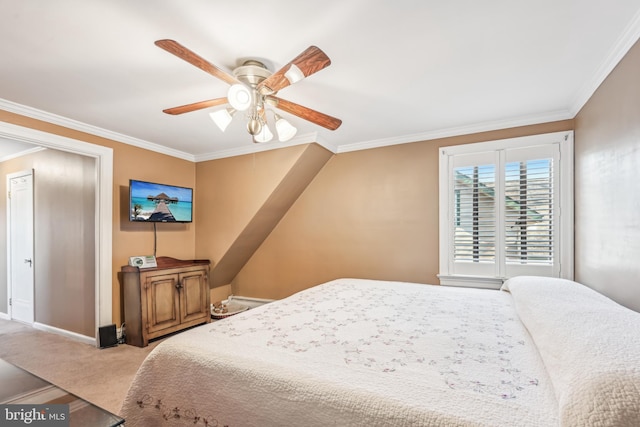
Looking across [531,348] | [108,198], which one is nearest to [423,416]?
[531,348]

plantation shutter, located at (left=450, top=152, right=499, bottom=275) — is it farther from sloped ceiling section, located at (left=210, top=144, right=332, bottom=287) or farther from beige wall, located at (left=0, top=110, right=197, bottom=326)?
beige wall, located at (left=0, top=110, right=197, bottom=326)

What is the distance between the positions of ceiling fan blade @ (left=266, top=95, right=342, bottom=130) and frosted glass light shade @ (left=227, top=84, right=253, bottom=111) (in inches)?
12.5

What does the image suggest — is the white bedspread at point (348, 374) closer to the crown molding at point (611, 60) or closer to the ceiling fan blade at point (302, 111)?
the ceiling fan blade at point (302, 111)

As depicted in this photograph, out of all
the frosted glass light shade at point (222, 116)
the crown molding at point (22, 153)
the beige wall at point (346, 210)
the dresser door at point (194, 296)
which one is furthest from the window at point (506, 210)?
the crown molding at point (22, 153)

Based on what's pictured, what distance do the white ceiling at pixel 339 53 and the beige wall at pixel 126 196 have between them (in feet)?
1.70

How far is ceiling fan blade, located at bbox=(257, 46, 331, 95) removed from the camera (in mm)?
1475

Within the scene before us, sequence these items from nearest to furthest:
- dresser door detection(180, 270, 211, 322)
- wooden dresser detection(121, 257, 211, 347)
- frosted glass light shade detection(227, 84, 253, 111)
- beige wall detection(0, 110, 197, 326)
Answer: frosted glass light shade detection(227, 84, 253, 111) < wooden dresser detection(121, 257, 211, 347) < beige wall detection(0, 110, 197, 326) < dresser door detection(180, 270, 211, 322)

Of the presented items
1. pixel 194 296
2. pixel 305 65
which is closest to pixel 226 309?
pixel 194 296

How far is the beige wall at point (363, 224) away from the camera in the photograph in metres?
3.44

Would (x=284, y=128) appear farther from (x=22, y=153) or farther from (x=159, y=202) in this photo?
(x=22, y=153)

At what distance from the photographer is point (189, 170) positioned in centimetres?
437

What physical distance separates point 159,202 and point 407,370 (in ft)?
11.5

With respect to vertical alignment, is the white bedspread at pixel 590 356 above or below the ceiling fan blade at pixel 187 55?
below

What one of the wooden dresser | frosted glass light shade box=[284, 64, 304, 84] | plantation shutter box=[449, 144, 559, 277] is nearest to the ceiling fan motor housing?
frosted glass light shade box=[284, 64, 304, 84]
